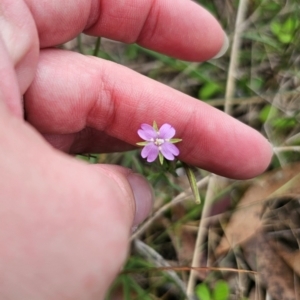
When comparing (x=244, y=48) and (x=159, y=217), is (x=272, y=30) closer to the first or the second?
(x=244, y=48)

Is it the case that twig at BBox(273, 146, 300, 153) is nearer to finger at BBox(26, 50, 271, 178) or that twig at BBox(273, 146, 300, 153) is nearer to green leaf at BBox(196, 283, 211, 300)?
finger at BBox(26, 50, 271, 178)

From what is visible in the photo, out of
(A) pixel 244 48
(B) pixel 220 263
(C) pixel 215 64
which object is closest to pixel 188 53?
(C) pixel 215 64

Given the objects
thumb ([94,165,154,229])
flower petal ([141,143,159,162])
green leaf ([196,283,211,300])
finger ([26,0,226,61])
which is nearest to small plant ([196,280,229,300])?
green leaf ([196,283,211,300])

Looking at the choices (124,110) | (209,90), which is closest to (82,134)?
(124,110)

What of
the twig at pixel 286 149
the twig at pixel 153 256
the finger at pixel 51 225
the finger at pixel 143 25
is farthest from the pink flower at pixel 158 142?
the twig at pixel 286 149

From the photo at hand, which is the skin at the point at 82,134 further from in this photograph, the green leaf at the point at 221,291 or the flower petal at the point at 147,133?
the green leaf at the point at 221,291

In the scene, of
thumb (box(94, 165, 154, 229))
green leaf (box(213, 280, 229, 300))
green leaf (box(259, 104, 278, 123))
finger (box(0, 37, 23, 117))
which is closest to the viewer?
finger (box(0, 37, 23, 117))
